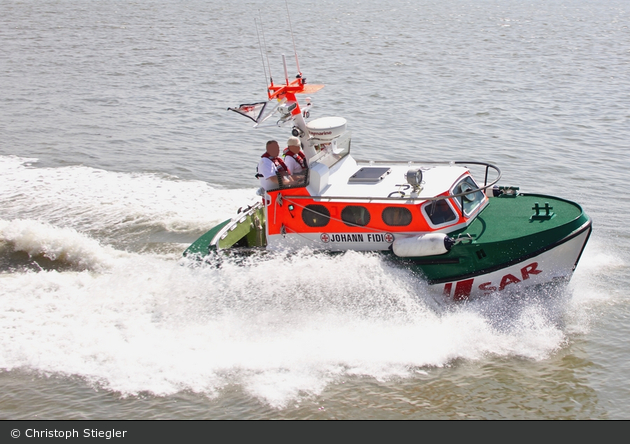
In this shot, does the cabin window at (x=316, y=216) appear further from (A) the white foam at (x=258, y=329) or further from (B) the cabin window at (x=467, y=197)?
(B) the cabin window at (x=467, y=197)

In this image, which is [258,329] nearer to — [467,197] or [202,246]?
[202,246]

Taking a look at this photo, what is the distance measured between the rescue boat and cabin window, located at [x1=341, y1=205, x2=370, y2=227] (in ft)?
0.05

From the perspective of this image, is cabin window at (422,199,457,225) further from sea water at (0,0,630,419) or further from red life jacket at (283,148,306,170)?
red life jacket at (283,148,306,170)

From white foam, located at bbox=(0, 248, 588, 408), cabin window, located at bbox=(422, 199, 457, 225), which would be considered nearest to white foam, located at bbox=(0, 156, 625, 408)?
white foam, located at bbox=(0, 248, 588, 408)

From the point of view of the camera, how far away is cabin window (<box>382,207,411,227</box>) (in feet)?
31.3

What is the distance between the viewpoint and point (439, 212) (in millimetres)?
9656

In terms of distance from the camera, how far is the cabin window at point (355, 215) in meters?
9.72

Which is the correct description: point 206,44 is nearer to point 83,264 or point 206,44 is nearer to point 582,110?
point 582,110

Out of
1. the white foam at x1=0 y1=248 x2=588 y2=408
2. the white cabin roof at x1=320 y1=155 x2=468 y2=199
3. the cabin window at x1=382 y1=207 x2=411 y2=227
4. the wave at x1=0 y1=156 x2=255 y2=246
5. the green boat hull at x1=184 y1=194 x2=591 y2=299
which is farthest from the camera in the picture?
the wave at x1=0 y1=156 x2=255 y2=246

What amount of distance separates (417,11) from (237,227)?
4506 cm

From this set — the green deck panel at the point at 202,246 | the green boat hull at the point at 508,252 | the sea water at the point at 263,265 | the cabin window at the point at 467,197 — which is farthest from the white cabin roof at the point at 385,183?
the green deck panel at the point at 202,246

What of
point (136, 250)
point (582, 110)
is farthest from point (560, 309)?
point (582, 110)

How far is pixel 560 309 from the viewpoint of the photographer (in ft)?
32.4

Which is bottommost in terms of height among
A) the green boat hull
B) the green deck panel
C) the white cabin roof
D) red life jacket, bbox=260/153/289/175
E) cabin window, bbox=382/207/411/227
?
the green deck panel
